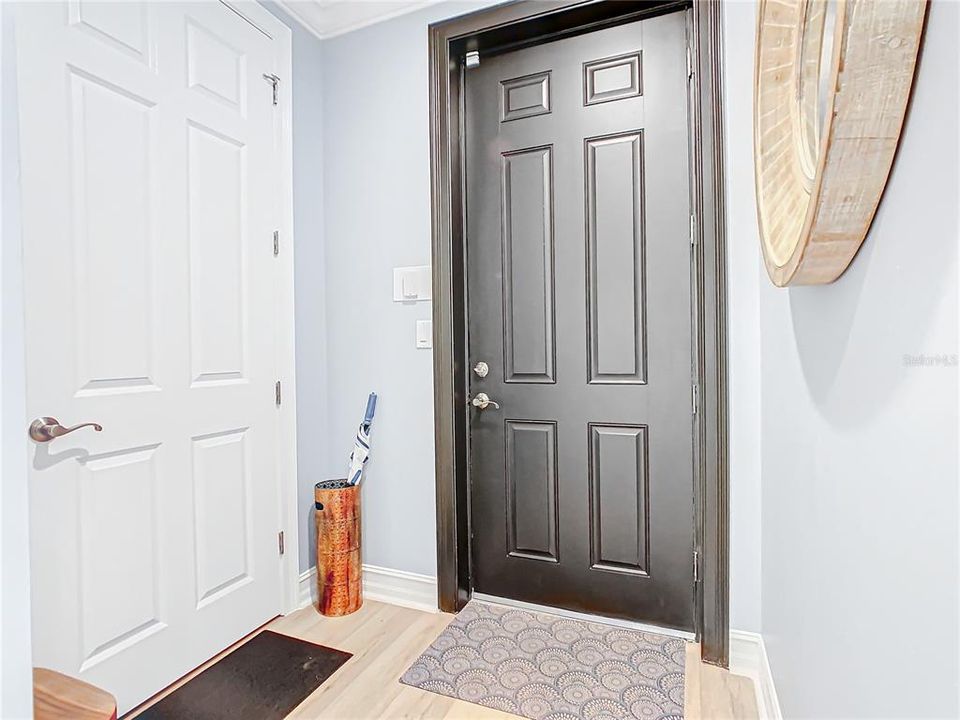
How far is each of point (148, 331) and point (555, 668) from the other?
5.41 feet

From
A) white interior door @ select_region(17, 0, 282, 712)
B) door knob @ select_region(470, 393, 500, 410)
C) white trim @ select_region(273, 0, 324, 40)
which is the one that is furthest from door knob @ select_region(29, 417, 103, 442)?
white trim @ select_region(273, 0, 324, 40)

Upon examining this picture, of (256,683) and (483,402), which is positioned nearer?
(256,683)

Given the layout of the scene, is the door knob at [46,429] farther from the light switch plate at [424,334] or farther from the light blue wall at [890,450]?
the light blue wall at [890,450]

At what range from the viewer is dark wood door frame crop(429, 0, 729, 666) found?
5.66 ft

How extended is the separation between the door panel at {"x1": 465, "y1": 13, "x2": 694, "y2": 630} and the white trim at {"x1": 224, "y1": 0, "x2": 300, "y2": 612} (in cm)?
72

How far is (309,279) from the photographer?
229 centimetres

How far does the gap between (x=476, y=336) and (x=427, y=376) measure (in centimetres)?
26

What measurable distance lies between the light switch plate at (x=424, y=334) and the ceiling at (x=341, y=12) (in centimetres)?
125

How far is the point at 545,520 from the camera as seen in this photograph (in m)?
2.14

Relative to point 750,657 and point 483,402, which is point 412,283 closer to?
point 483,402

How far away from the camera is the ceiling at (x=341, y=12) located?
85.5 inches

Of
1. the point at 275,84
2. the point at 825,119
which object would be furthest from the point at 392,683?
the point at 275,84

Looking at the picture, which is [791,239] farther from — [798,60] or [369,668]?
[369,668]

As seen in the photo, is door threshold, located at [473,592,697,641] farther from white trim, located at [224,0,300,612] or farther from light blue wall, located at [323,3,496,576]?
white trim, located at [224,0,300,612]
